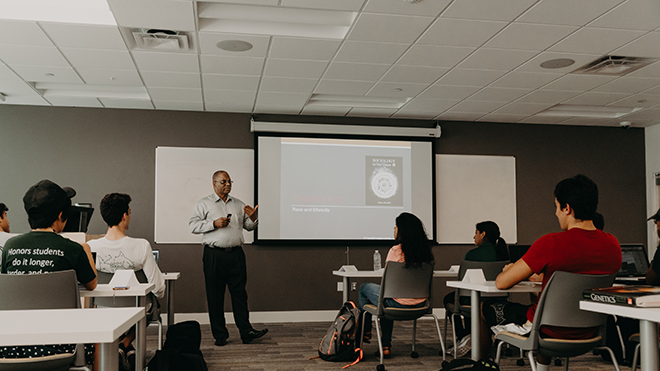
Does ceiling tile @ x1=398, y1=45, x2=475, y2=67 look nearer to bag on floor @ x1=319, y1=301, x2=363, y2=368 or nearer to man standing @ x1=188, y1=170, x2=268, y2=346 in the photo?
man standing @ x1=188, y1=170, x2=268, y2=346

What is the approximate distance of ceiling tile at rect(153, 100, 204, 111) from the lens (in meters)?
5.95

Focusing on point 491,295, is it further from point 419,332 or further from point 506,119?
point 506,119

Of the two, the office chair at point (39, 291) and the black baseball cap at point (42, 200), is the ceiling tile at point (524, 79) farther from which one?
the office chair at point (39, 291)

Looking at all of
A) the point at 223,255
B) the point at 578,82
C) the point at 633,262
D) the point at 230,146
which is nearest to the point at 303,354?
the point at 223,255

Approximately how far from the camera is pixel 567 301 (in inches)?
95.6

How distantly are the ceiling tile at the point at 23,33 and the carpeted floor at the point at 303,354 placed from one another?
2.75 metres

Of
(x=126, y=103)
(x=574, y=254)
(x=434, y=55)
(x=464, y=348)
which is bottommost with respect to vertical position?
(x=464, y=348)

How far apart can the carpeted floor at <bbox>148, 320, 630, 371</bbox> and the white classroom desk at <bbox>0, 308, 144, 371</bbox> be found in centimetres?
259

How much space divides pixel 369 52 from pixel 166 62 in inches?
72.4

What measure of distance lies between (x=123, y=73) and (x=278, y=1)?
7.15 feet

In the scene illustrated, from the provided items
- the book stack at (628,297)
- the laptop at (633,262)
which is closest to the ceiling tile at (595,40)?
the laptop at (633,262)

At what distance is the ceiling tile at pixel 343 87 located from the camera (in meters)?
5.24

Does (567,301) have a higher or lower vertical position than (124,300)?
higher

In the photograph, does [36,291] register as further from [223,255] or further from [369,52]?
[369,52]
